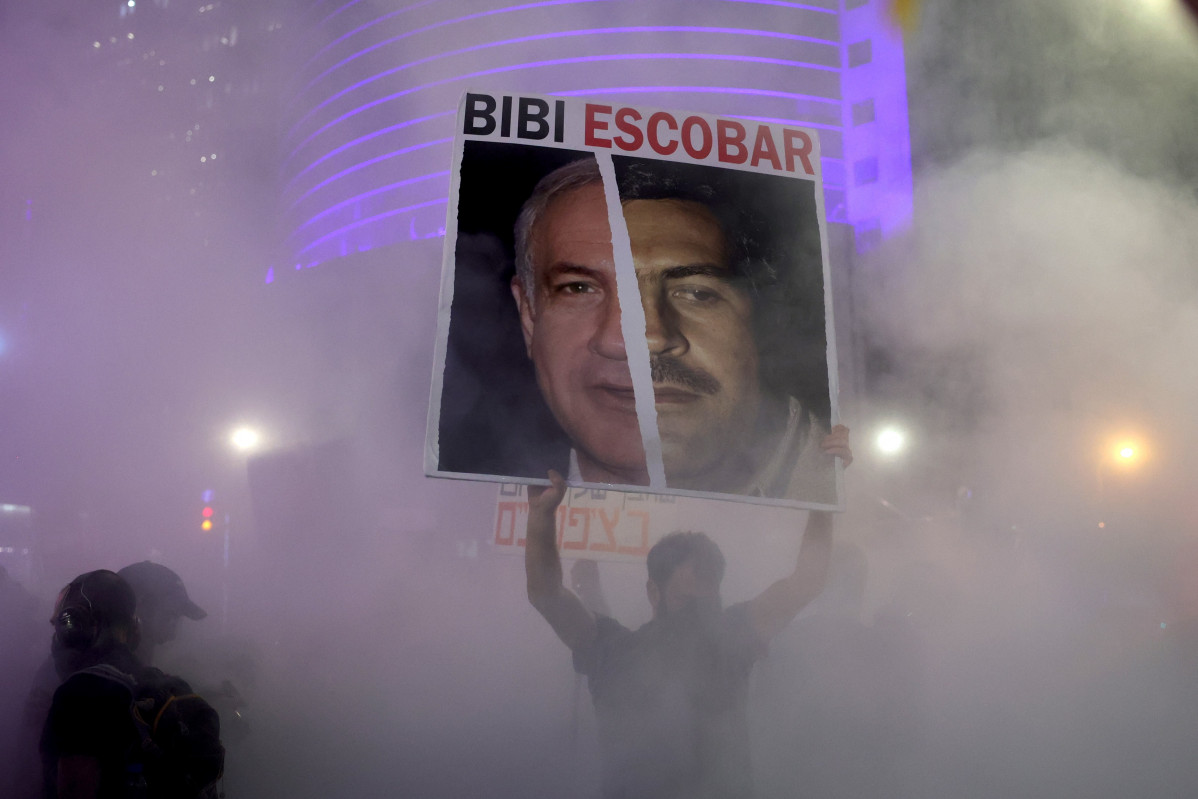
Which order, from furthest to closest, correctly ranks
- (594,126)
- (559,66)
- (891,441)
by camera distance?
1. (559,66)
2. (891,441)
3. (594,126)

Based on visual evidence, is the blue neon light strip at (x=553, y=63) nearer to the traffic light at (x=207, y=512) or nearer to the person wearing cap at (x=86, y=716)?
the traffic light at (x=207, y=512)

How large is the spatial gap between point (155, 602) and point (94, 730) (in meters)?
0.50

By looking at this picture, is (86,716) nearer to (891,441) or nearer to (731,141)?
(731,141)

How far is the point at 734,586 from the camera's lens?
299 centimetres

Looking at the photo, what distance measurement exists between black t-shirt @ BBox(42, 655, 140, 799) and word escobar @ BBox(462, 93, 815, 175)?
4.17 ft

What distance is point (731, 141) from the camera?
178 centimetres

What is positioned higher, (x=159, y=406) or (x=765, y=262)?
(x=765, y=262)

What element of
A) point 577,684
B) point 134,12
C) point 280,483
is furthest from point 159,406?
point 577,684

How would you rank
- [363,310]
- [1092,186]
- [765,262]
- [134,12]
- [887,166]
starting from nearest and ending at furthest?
[765,262]
[134,12]
[1092,186]
[363,310]
[887,166]

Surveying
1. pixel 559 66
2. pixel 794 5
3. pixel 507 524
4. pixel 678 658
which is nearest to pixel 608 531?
pixel 507 524

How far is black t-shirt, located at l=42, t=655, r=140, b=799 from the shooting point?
1.41 metres

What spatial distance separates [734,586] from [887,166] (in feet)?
6.12

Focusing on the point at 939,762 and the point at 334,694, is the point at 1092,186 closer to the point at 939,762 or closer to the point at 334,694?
the point at 939,762

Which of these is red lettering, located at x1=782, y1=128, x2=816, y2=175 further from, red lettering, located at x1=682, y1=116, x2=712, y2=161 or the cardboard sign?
the cardboard sign
